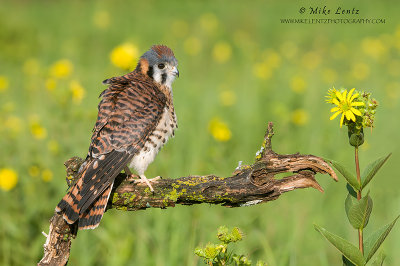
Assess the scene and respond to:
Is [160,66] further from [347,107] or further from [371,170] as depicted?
[371,170]

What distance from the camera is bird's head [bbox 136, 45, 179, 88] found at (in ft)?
12.5

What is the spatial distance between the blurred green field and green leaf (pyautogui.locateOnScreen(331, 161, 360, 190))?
146 cm

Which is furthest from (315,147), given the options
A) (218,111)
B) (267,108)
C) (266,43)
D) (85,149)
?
(266,43)

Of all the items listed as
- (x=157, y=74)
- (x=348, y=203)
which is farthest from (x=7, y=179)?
(x=348, y=203)

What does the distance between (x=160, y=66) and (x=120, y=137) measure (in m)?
0.93

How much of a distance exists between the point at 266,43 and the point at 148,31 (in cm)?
272

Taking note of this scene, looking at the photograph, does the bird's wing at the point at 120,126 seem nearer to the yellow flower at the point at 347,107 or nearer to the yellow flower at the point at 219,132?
the yellow flower at the point at 347,107

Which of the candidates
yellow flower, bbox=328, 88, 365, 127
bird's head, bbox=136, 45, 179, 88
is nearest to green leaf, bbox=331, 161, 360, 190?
yellow flower, bbox=328, 88, 365, 127

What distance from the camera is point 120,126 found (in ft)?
10.3

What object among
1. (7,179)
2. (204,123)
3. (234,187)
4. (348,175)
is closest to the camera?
(348,175)

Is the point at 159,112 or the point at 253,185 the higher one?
the point at 159,112

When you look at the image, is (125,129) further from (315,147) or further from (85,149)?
(315,147)

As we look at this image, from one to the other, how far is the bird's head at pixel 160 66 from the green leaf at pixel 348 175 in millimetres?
1963

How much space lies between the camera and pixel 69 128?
4969 mm
